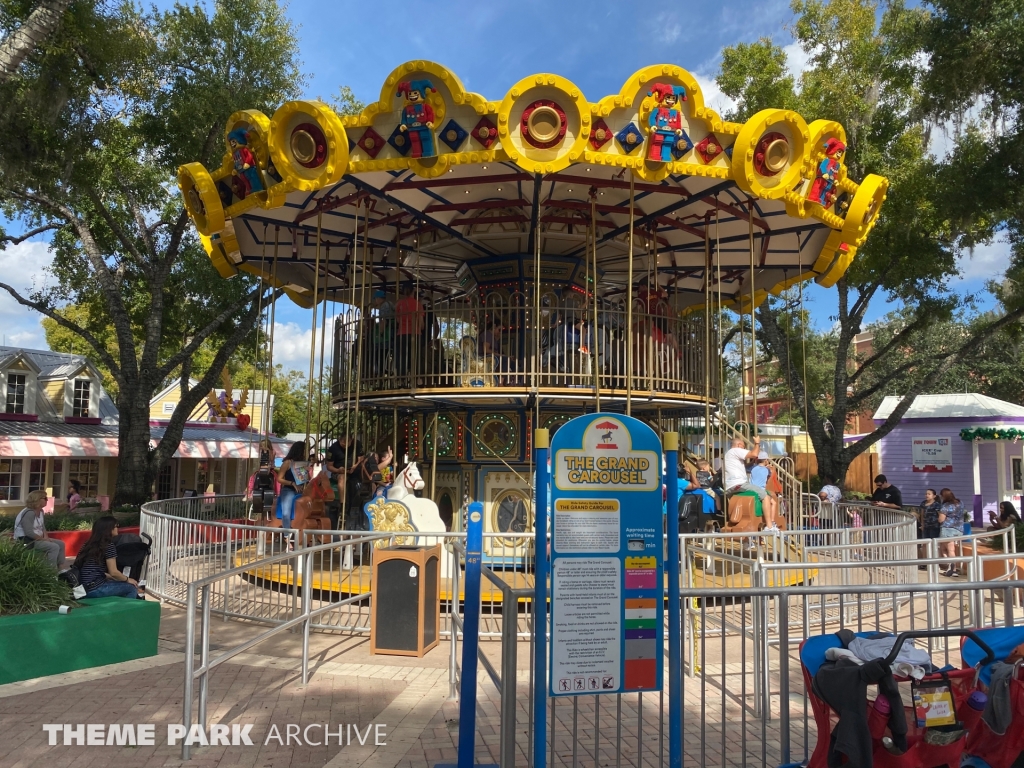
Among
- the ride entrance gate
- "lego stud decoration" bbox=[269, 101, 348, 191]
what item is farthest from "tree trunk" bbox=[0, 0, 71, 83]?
the ride entrance gate

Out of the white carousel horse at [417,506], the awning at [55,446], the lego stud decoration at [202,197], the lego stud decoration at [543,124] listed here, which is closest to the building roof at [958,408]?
the white carousel horse at [417,506]

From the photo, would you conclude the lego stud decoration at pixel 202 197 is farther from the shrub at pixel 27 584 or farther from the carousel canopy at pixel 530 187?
the shrub at pixel 27 584

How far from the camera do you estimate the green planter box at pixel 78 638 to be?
19.9 feet

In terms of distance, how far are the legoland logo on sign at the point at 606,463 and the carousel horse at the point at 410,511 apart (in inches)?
246

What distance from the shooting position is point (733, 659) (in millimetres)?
7219

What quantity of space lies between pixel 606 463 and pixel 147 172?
66.5 ft

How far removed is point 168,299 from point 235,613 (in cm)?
1792

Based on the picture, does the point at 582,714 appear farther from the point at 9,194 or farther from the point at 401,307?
the point at 9,194

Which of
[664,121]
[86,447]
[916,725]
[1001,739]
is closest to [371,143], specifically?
[664,121]

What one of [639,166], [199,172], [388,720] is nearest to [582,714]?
[388,720]

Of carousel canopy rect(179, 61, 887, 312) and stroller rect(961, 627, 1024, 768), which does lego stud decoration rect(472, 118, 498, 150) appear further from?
stroller rect(961, 627, 1024, 768)

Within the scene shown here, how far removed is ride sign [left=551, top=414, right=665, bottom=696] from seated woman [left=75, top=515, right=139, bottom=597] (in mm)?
5609

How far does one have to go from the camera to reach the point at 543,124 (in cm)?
837

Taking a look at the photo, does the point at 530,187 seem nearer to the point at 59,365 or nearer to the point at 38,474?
the point at 38,474
